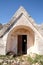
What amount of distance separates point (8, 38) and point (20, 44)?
7.26 feet

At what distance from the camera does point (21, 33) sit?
Result: 1648 cm

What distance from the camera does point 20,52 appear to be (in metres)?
17.1

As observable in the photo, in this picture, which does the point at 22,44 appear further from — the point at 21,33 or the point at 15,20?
the point at 15,20

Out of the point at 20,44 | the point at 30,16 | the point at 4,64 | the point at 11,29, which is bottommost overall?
the point at 4,64

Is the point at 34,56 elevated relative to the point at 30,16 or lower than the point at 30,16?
lower

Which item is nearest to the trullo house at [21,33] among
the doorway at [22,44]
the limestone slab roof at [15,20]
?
the limestone slab roof at [15,20]

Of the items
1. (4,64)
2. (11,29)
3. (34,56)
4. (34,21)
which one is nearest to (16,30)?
(11,29)

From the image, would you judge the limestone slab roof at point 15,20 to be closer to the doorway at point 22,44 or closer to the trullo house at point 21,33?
the trullo house at point 21,33

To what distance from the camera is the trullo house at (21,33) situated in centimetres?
1511

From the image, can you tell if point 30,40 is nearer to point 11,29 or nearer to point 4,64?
point 11,29

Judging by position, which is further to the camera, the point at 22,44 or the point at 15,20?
the point at 22,44

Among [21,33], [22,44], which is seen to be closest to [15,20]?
[21,33]

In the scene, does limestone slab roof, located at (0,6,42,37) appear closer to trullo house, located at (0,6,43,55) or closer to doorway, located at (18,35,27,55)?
trullo house, located at (0,6,43,55)

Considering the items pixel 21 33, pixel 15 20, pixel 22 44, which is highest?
pixel 15 20
